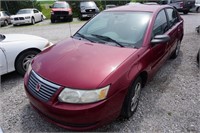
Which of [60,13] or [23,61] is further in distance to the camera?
[60,13]

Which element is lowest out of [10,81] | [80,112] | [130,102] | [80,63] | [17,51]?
[10,81]

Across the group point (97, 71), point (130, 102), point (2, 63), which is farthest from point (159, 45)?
point (2, 63)

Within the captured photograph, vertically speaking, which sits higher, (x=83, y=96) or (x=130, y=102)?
(x=83, y=96)

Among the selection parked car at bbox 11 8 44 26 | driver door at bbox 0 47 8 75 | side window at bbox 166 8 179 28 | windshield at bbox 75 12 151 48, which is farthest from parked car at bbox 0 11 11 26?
side window at bbox 166 8 179 28

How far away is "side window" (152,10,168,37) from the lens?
3318 mm

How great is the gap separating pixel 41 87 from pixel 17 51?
1908 mm

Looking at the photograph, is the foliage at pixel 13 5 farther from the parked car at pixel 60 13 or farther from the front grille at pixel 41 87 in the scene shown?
the front grille at pixel 41 87

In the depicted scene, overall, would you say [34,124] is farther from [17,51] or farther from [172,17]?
[172,17]

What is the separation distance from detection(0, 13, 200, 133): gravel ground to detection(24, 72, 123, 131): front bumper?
1.23 feet

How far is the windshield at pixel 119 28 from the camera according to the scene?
2988mm

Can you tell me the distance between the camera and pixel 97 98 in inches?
82.4

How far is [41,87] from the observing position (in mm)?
2291

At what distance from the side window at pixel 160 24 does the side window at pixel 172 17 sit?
1.12ft

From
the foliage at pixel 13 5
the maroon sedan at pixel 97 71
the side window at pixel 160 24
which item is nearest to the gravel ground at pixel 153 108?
the maroon sedan at pixel 97 71
